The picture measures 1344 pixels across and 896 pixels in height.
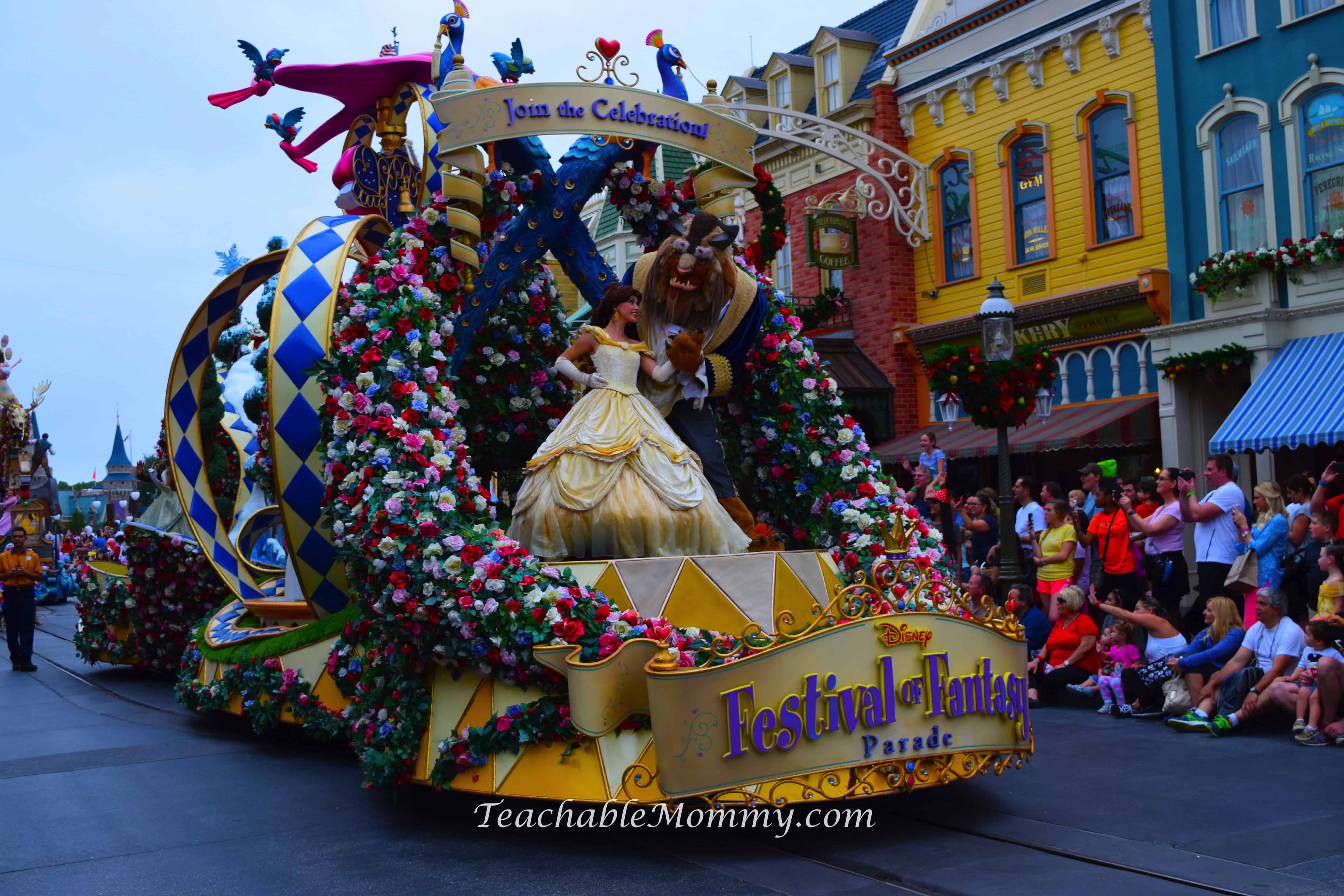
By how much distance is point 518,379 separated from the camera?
26.4ft

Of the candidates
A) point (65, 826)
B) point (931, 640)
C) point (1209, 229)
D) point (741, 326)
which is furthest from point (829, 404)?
point (1209, 229)

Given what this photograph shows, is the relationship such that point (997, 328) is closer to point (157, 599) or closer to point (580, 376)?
point (580, 376)

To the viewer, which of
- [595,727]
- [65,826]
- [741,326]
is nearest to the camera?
[595,727]

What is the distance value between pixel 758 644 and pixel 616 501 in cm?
136

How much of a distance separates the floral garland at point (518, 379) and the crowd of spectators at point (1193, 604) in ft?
8.77

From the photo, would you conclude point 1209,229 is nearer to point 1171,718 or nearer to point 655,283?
point 1171,718

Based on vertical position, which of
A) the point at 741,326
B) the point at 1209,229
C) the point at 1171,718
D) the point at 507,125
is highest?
the point at 1209,229

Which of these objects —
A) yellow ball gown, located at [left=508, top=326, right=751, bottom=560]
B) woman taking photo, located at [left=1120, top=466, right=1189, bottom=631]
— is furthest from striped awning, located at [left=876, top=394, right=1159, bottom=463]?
yellow ball gown, located at [left=508, top=326, right=751, bottom=560]

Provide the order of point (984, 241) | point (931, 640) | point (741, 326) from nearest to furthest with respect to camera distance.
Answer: point (931, 640) → point (741, 326) → point (984, 241)

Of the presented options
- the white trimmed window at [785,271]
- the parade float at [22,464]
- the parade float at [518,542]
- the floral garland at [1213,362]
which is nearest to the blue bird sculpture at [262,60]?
the parade float at [518,542]

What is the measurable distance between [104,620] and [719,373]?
26.9ft

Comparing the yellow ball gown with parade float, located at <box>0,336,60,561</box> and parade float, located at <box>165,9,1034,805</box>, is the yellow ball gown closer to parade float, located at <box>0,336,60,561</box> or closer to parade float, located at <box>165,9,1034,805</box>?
parade float, located at <box>165,9,1034,805</box>

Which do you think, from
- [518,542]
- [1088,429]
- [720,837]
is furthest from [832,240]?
[720,837]

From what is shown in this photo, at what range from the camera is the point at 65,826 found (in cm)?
598
